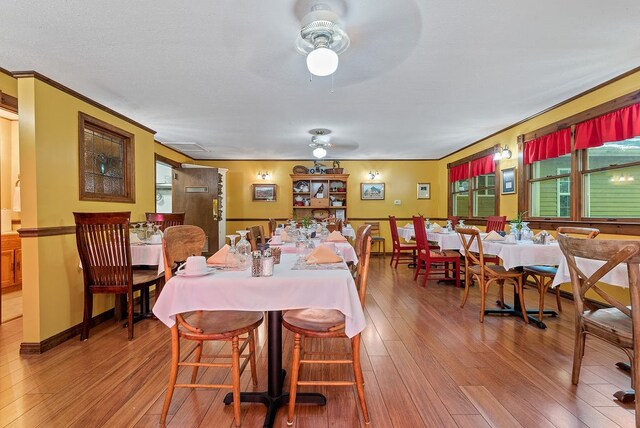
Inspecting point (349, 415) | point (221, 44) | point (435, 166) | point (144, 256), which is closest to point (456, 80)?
point (221, 44)

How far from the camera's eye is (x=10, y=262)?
4.49m

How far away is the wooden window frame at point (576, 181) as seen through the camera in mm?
3387

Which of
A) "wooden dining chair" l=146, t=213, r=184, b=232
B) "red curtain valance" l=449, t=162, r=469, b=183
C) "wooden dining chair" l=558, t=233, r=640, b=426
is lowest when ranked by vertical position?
"wooden dining chair" l=558, t=233, r=640, b=426

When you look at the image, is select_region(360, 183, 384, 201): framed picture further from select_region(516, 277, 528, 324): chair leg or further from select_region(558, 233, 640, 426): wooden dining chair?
select_region(558, 233, 640, 426): wooden dining chair

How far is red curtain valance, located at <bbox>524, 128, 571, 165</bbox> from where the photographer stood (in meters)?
4.18

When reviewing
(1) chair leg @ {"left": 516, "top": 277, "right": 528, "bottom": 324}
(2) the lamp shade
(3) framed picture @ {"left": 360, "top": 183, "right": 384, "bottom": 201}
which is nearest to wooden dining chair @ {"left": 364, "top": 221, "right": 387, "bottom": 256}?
(3) framed picture @ {"left": 360, "top": 183, "right": 384, "bottom": 201}

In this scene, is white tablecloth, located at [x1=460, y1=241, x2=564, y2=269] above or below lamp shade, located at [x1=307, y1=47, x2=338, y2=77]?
below

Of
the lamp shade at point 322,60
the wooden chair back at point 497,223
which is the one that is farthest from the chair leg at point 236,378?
the wooden chair back at point 497,223

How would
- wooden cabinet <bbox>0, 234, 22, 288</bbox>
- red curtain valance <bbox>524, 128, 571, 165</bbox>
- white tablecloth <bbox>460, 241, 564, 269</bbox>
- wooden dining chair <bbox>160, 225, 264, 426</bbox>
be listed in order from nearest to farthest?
wooden dining chair <bbox>160, 225, 264, 426</bbox>, white tablecloth <bbox>460, 241, 564, 269</bbox>, red curtain valance <bbox>524, 128, 571, 165</bbox>, wooden cabinet <bbox>0, 234, 22, 288</bbox>

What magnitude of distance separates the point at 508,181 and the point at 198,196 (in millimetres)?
6093

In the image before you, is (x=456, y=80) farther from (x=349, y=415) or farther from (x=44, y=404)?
(x=44, y=404)

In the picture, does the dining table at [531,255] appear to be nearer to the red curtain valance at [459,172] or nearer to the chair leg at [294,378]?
the chair leg at [294,378]

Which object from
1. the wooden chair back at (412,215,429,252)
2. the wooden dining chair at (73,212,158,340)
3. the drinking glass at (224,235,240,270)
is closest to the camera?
the drinking glass at (224,235,240,270)

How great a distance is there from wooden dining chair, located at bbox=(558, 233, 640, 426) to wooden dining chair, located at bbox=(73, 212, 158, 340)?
11.4ft
